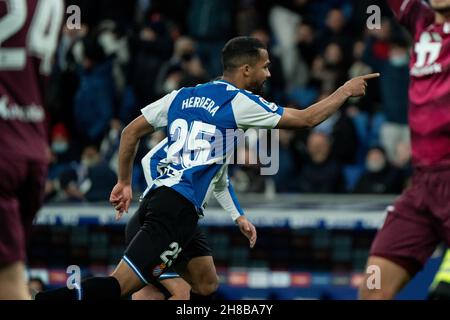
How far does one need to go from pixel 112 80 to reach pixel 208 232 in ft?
14.3

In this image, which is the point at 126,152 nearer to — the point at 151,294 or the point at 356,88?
the point at 151,294

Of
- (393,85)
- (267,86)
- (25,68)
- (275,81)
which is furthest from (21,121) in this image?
(275,81)

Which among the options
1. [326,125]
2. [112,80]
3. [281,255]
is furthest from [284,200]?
[112,80]

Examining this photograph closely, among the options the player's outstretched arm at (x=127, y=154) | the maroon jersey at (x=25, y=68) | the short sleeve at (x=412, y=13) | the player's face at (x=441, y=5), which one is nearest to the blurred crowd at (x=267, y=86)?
the player's outstretched arm at (x=127, y=154)

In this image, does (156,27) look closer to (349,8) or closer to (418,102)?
(349,8)

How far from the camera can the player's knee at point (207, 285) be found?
7816 mm

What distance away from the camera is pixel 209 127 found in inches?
288

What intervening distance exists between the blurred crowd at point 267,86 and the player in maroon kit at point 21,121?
6.80m

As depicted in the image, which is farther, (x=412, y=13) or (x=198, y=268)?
(x=198, y=268)

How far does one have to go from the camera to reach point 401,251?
6852mm

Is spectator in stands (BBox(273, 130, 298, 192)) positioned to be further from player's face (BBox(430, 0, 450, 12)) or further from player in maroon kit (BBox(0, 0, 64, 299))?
player in maroon kit (BBox(0, 0, 64, 299))

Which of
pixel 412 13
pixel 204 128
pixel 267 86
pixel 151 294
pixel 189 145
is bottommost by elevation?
pixel 151 294

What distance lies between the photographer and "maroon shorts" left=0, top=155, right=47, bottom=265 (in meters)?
5.27

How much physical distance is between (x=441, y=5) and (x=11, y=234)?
10.7 feet
